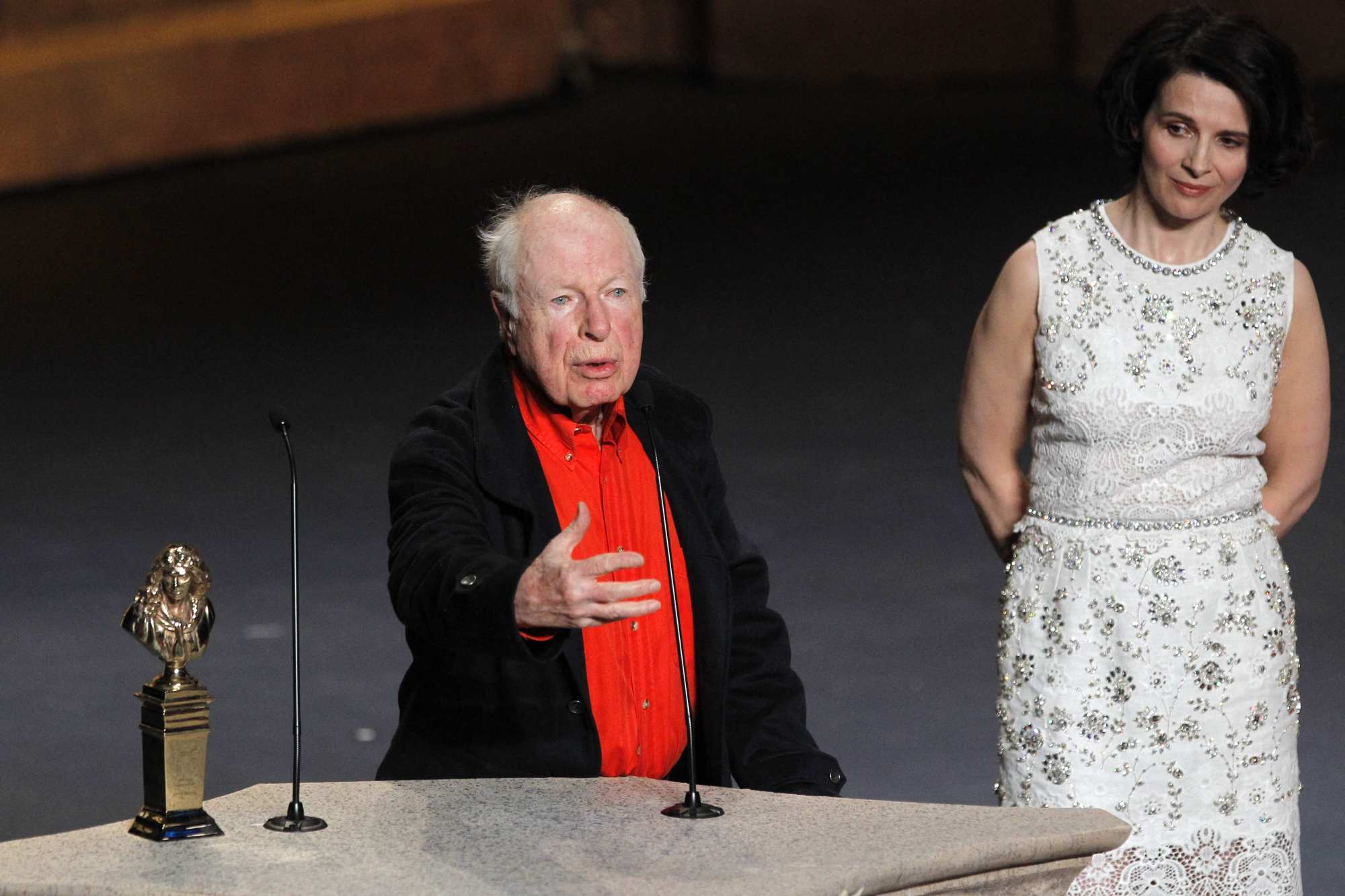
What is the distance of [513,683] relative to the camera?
279 centimetres

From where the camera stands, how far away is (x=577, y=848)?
2.25 metres

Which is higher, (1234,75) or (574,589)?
(1234,75)

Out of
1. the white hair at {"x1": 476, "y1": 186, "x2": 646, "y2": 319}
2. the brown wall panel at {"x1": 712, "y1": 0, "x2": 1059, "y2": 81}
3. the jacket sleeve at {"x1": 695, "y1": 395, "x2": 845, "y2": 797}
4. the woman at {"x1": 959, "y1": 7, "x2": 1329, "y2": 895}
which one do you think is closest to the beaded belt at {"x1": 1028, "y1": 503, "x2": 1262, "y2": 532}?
the woman at {"x1": 959, "y1": 7, "x2": 1329, "y2": 895}

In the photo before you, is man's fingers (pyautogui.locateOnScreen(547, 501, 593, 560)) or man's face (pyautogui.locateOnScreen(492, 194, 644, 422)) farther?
man's face (pyautogui.locateOnScreen(492, 194, 644, 422))

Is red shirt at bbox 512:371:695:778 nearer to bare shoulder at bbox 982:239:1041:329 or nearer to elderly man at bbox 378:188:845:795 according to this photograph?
elderly man at bbox 378:188:845:795

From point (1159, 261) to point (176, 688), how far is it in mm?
1848

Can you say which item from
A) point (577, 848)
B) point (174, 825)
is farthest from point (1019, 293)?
point (174, 825)

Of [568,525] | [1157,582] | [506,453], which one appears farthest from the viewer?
[1157,582]

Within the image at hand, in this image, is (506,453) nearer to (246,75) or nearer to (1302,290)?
(1302,290)

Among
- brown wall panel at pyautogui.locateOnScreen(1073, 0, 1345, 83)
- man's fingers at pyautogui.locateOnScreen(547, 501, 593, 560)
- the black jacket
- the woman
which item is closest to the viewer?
man's fingers at pyautogui.locateOnScreen(547, 501, 593, 560)

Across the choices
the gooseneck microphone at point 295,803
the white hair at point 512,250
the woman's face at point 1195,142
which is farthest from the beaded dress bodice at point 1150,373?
the gooseneck microphone at point 295,803

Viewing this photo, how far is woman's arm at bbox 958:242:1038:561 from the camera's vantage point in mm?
3418

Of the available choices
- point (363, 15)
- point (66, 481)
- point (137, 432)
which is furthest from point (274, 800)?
point (363, 15)

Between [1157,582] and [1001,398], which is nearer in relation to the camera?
[1157,582]
